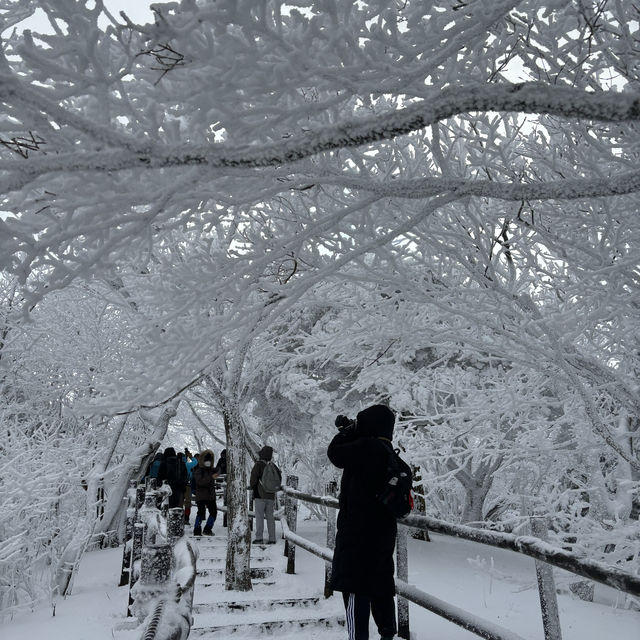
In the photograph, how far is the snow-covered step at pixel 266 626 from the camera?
489cm

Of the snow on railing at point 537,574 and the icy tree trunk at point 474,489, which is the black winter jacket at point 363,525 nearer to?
the snow on railing at point 537,574

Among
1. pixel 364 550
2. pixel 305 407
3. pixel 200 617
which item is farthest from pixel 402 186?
pixel 305 407

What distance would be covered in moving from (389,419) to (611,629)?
16.3ft

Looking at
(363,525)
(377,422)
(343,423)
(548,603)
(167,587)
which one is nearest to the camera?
(167,587)

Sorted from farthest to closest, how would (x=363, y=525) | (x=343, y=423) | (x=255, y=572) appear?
1. (x=255, y=572)
2. (x=343, y=423)
3. (x=363, y=525)

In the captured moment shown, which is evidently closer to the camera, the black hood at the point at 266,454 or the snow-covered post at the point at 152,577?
the snow-covered post at the point at 152,577

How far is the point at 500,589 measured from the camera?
909cm

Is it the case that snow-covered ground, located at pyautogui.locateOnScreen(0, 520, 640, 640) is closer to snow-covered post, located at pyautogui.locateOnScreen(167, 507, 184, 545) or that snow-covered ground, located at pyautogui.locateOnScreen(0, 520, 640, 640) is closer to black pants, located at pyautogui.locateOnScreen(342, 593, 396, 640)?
black pants, located at pyautogui.locateOnScreen(342, 593, 396, 640)

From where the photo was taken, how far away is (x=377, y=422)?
4082 mm

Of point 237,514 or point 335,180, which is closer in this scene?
point 335,180

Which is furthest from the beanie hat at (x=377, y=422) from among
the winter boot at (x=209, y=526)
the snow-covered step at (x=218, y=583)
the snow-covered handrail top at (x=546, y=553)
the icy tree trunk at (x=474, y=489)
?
the icy tree trunk at (x=474, y=489)

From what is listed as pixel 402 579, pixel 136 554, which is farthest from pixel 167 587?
pixel 136 554

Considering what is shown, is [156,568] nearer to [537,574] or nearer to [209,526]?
[537,574]

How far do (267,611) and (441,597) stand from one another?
296cm
